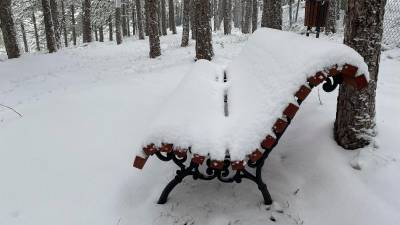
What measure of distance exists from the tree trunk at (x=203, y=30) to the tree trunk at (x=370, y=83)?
625 centimetres

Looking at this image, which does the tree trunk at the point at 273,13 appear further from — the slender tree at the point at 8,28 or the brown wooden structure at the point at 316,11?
the slender tree at the point at 8,28

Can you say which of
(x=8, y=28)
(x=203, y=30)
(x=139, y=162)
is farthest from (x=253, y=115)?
(x=8, y=28)

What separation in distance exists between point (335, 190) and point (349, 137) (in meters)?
0.66

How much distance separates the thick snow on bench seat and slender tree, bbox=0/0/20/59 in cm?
1354

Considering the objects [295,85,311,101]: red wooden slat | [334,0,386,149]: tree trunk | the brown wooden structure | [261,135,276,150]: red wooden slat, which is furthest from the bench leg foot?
the brown wooden structure

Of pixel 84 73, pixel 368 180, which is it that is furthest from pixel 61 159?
pixel 84 73

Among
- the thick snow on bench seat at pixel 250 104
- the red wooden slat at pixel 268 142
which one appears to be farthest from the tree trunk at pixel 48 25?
the red wooden slat at pixel 268 142

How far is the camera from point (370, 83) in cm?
374

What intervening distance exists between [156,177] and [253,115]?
1.63m

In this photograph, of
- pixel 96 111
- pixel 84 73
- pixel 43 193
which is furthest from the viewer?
pixel 84 73

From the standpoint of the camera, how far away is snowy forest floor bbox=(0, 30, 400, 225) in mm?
3425

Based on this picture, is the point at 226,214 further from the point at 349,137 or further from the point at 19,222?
the point at 19,222

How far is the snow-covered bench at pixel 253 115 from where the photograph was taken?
2875mm

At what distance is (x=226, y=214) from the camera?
346cm
